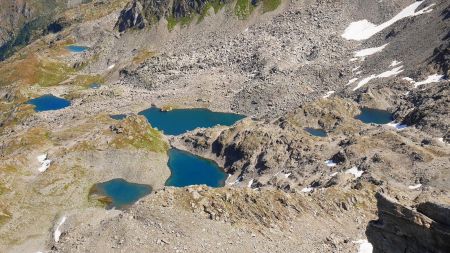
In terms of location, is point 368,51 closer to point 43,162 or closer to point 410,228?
point 43,162

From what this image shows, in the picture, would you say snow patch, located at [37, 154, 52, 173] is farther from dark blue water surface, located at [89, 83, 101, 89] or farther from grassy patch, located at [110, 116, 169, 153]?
dark blue water surface, located at [89, 83, 101, 89]

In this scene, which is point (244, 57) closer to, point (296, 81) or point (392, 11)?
A: point (296, 81)

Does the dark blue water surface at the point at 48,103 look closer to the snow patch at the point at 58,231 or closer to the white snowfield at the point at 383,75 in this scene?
the snow patch at the point at 58,231

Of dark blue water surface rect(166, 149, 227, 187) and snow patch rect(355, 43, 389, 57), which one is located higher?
snow patch rect(355, 43, 389, 57)

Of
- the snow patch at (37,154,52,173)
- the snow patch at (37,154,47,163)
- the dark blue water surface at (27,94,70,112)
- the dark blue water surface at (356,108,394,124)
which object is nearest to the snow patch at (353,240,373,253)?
the snow patch at (37,154,52,173)

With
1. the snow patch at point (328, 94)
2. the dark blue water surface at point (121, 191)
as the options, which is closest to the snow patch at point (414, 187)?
the dark blue water surface at point (121, 191)

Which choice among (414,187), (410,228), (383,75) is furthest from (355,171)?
(383,75)

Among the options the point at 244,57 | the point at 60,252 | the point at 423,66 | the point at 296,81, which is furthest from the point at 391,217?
the point at 244,57
